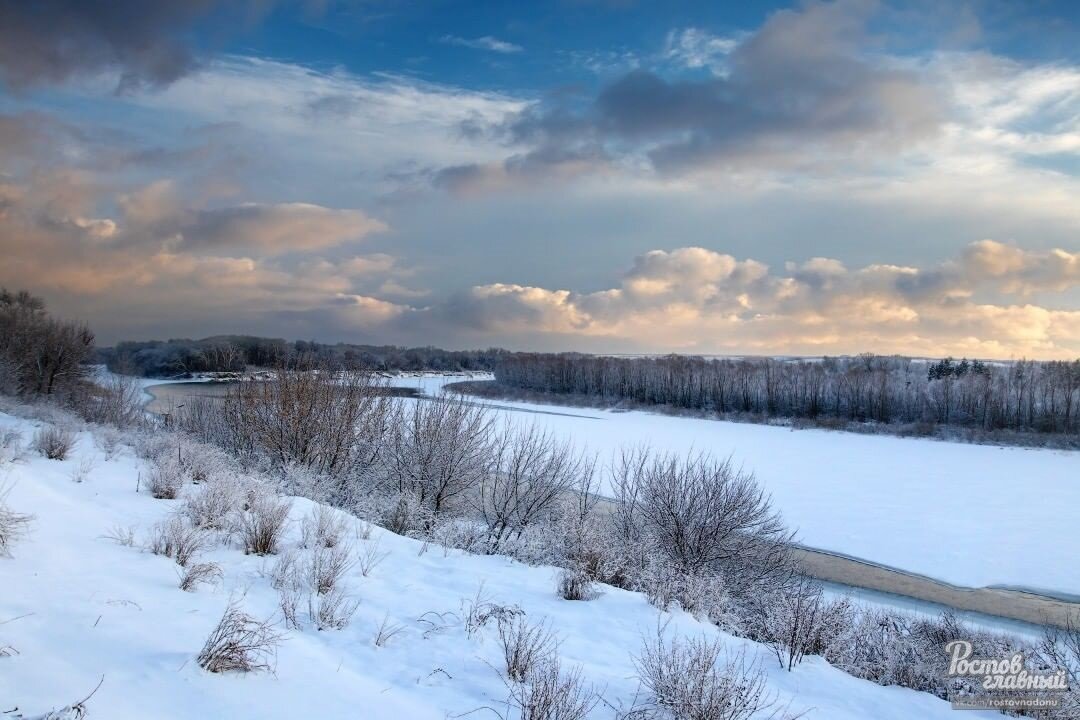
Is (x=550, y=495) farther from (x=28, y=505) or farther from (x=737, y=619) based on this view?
(x=28, y=505)

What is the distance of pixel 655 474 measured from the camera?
47.6 feet

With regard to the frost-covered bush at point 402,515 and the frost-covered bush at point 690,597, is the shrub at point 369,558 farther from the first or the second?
the frost-covered bush at point 690,597

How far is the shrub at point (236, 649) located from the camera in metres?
3.99

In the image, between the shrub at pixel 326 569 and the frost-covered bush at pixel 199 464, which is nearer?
the shrub at pixel 326 569

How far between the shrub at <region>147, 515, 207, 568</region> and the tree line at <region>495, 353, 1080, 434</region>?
49236 mm

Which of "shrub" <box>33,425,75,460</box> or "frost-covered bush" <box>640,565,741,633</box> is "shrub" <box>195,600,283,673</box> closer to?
"frost-covered bush" <box>640,565,741,633</box>

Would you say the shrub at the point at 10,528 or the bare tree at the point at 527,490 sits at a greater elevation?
the shrub at the point at 10,528

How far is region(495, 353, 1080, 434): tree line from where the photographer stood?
143 feet

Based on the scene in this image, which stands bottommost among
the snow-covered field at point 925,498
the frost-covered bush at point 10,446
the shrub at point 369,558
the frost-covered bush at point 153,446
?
the snow-covered field at point 925,498

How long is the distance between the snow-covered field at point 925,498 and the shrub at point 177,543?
1224cm

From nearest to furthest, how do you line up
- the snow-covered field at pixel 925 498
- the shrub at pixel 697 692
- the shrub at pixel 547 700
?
the shrub at pixel 547 700
the shrub at pixel 697 692
the snow-covered field at pixel 925 498

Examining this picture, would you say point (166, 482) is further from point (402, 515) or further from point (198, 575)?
point (198, 575)

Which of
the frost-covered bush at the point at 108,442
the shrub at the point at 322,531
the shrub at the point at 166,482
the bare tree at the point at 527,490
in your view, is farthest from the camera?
the bare tree at the point at 527,490

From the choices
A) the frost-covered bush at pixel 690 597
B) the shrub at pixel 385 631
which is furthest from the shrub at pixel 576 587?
the shrub at pixel 385 631
